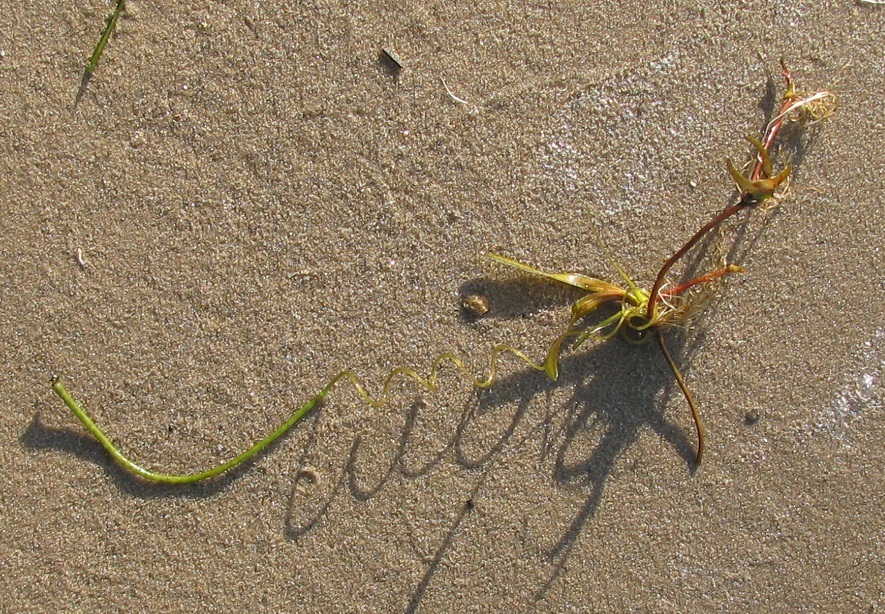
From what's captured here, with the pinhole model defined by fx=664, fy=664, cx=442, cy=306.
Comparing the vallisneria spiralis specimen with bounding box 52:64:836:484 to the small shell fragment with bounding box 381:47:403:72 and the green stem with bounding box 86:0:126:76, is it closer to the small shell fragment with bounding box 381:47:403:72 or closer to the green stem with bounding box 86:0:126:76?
the small shell fragment with bounding box 381:47:403:72

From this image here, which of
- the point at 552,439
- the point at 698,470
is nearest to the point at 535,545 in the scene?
the point at 552,439

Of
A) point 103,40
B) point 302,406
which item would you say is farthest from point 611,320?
point 103,40

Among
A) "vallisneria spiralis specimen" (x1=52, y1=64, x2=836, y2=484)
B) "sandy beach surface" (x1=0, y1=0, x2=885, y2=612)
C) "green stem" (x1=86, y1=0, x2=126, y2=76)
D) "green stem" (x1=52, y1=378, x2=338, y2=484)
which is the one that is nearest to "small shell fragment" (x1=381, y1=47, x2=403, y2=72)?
"sandy beach surface" (x1=0, y1=0, x2=885, y2=612)

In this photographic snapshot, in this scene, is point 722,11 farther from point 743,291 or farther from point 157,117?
point 157,117

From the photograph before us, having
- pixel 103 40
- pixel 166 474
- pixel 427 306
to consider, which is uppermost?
pixel 103 40

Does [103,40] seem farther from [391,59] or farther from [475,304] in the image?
[475,304]
